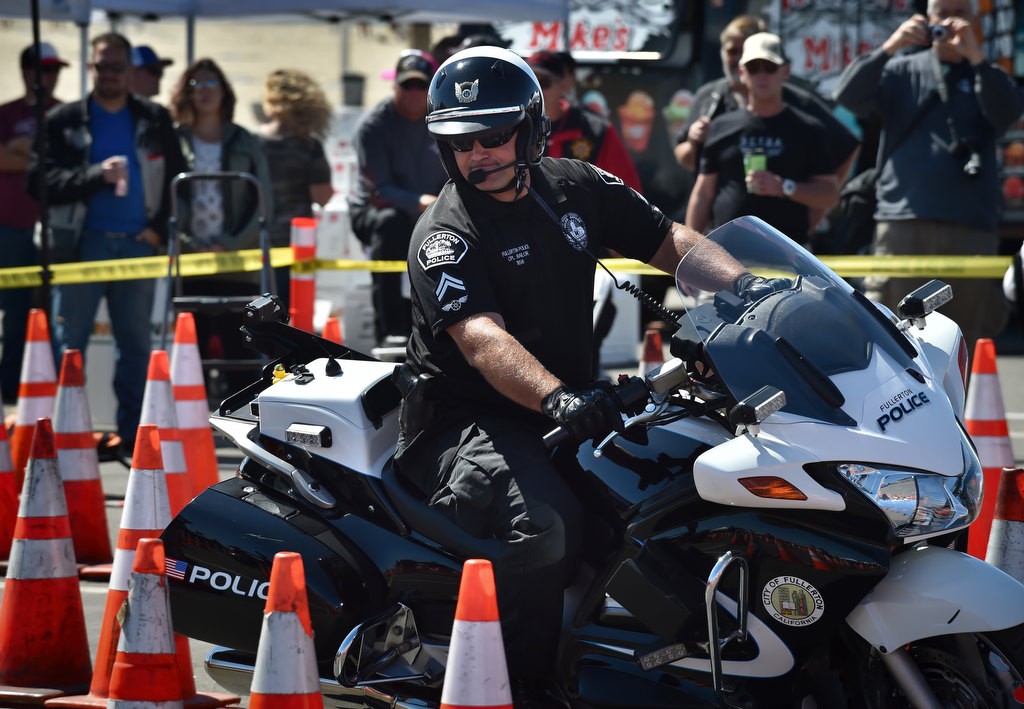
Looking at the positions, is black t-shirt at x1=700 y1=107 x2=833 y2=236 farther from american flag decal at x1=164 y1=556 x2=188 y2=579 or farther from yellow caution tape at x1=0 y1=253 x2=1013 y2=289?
american flag decal at x1=164 y1=556 x2=188 y2=579

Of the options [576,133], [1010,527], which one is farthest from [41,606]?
[576,133]

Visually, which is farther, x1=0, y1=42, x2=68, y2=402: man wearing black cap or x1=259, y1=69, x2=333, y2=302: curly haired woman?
x1=259, y1=69, x2=333, y2=302: curly haired woman

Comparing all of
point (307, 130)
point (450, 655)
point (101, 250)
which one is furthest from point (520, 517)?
point (307, 130)

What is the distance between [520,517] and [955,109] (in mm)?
4940

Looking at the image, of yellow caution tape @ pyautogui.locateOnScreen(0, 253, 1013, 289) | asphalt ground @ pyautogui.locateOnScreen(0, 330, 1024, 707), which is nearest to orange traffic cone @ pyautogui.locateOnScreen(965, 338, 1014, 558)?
yellow caution tape @ pyautogui.locateOnScreen(0, 253, 1013, 289)

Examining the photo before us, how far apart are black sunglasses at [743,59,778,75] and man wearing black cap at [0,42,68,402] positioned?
177 inches

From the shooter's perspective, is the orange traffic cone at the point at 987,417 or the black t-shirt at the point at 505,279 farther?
the orange traffic cone at the point at 987,417

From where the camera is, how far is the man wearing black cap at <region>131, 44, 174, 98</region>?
11195 millimetres

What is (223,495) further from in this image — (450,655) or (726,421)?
(726,421)

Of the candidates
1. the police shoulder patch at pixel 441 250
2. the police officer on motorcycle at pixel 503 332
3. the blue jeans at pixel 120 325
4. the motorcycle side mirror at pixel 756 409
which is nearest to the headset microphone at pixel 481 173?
the police officer on motorcycle at pixel 503 332

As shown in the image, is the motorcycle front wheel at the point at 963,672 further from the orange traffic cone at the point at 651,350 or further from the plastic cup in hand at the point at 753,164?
the plastic cup in hand at the point at 753,164

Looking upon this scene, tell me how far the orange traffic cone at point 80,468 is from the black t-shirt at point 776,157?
135 inches

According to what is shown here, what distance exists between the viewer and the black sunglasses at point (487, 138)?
4082 millimetres

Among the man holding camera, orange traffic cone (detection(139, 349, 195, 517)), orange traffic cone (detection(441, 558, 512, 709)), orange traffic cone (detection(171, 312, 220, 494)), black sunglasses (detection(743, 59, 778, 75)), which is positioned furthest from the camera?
black sunglasses (detection(743, 59, 778, 75))
